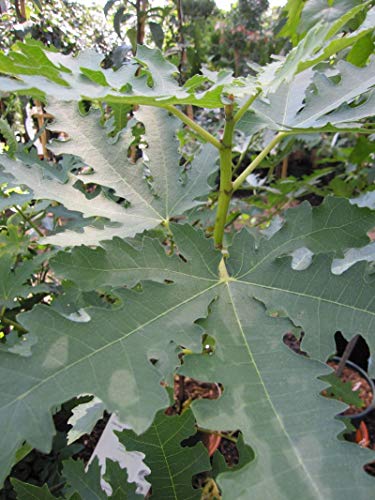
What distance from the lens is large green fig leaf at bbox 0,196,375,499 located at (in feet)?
1.18

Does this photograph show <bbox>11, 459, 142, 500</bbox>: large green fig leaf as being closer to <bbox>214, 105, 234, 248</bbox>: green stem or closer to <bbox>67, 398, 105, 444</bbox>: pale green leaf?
<bbox>67, 398, 105, 444</bbox>: pale green leaf

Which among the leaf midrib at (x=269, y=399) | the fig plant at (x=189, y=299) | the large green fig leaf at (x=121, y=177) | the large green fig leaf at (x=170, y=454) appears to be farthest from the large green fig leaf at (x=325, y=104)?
the large green fig leaf at (x=170, y=454)

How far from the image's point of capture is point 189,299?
0.48 meters

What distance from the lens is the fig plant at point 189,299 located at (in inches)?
14.5

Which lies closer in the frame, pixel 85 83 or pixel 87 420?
pixel 85 83

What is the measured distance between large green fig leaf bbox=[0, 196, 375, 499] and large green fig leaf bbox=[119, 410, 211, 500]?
0.55 ft

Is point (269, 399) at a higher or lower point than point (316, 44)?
lower

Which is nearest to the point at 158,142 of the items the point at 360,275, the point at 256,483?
the point at 360,275

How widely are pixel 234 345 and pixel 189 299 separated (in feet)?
0.24

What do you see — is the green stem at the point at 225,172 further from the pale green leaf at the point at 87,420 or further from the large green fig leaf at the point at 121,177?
the pale green leaf at the point at 87,420

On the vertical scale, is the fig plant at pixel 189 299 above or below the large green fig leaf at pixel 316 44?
below

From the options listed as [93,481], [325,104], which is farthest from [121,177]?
[93,481]

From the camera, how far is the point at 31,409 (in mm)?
362

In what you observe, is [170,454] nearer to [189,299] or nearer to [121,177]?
[189,299]
